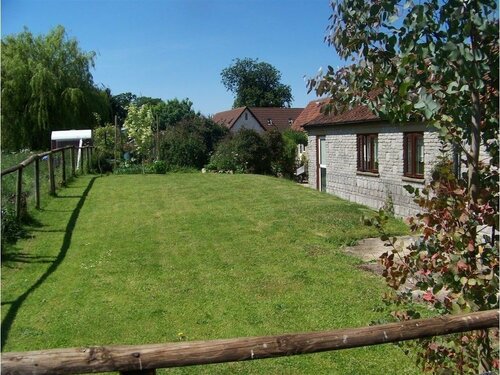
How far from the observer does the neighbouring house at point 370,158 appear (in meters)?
14.0

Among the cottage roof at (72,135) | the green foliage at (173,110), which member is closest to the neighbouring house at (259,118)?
the green foliage at (173,110)

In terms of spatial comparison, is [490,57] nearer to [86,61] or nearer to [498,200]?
[498,200]

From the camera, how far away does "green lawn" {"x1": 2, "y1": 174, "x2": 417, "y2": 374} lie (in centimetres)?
562

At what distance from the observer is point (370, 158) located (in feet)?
55.8

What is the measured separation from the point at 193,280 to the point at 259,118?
2285 inches

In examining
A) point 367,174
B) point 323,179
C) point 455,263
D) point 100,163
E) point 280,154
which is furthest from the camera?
point 280,154

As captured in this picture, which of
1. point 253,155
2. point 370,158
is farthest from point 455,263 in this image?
point 253,155

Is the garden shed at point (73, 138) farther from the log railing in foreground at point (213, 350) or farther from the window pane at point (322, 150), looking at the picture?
the log railing in foreground at point (213, 350)

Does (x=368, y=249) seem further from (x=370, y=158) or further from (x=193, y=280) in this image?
(x=370, y=158)

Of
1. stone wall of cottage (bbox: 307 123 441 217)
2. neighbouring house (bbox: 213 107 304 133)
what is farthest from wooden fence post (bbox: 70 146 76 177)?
neighbouring house (bbox: 213 107 304 133)

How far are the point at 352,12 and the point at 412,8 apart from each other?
48 centimetres

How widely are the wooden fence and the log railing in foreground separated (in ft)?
26.5

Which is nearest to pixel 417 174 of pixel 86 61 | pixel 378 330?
pixel 378 330

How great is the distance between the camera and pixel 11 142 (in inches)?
1278
